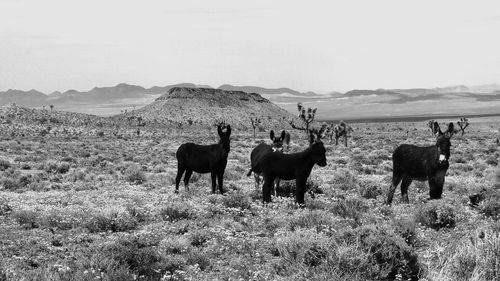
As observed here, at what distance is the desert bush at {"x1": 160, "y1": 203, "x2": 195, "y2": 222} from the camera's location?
12.2m

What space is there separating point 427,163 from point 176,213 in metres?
6.94

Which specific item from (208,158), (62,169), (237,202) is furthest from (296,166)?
(62,169)

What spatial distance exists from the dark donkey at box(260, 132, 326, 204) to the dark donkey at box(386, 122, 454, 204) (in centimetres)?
240

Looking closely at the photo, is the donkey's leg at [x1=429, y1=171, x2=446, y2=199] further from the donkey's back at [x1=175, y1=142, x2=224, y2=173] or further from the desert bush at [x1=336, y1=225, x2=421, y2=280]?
the donkey's back at [x1=175, y1=142, x2=224, y2=173]

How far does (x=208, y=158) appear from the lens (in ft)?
53.1

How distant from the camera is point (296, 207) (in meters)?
13.4

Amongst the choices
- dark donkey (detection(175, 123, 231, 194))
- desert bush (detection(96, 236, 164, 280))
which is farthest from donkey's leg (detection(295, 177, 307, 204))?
desert bush (detection(96, 236, 164, 280))

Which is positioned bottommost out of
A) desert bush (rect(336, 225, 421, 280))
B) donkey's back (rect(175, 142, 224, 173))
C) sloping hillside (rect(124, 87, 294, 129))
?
sloping hillside (rect(124, 87, 294, 129))

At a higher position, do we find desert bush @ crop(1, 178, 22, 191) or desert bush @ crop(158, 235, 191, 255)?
desert bush @ crop(158, 235, 191, 255)

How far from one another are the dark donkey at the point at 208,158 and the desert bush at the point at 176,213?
3357 mm

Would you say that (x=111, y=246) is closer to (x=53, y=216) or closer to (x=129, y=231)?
(x=129, y=231)

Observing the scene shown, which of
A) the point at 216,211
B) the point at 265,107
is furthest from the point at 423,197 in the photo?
the point at 265,107

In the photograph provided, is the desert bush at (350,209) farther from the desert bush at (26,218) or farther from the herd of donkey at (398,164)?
the desert bush at (26,218)

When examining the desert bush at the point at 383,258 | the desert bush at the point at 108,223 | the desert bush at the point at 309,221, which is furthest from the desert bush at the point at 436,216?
the desert bush at the point at 108,223
